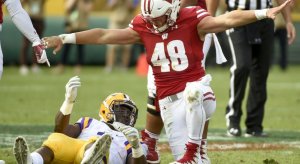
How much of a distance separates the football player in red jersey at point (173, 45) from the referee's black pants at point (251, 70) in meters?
2.46

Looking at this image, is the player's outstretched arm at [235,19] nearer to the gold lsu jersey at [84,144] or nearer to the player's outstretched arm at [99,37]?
the player's outstretched arm at [99,37]

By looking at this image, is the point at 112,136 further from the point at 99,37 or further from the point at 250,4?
the point at 250,4

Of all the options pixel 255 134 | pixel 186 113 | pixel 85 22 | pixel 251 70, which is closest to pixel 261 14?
pixel 186 113

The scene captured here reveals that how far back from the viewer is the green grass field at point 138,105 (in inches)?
307

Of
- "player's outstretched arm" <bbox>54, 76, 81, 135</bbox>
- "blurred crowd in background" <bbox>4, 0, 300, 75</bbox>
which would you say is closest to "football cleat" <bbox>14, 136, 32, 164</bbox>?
"player's outstretched arm" <bbox>54, 76, 81, 135</bbox>

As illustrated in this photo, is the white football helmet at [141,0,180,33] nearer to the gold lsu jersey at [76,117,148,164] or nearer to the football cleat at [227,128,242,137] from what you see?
the gold lsu jersey at [76,117,148,164]

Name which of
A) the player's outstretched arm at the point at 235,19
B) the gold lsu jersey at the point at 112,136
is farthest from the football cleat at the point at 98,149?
the player's outstretched arm at the point at 235,19

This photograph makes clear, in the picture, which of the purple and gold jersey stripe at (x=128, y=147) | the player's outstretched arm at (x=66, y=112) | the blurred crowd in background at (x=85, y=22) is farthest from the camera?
the blurred crowd in background at (x=85, y=22)

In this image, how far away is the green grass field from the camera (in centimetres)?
780

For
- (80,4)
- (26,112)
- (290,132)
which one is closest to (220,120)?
(290,132)

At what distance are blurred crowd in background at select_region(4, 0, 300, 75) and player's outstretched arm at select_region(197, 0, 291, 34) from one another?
394 inches

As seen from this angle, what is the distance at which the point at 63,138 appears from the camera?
240 inches

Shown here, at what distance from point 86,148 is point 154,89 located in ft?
4.18

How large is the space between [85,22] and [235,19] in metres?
12.6
